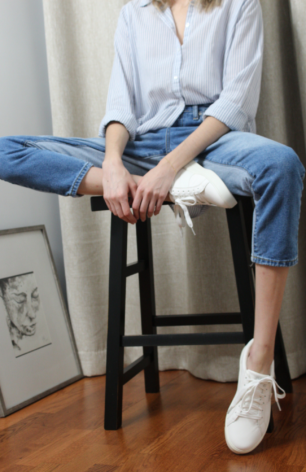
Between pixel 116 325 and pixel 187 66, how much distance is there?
0.65m

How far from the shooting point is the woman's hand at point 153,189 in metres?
0.94

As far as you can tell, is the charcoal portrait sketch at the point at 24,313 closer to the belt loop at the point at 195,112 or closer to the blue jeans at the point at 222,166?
the blue jeans at the point at 222,166

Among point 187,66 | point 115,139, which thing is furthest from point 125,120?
point 187,66

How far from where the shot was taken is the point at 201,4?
114 centimetres

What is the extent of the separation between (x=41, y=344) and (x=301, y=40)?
114cm

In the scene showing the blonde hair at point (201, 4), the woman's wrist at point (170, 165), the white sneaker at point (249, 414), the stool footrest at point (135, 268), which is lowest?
the white sneaker at point (249, 414)

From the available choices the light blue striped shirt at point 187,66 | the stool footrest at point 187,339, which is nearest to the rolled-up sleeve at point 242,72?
the light blue striped shirt at point 187,66

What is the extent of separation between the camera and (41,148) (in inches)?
40.1

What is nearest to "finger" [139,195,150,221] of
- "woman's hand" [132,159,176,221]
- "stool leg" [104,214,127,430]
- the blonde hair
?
"woman's hand" [132,159,176,221]

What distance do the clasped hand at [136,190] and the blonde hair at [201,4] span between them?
0.45m

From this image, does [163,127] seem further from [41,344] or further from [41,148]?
[41,344]

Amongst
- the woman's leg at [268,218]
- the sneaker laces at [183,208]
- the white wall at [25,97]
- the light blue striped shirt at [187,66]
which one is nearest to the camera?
the woman's leg at [268,218]

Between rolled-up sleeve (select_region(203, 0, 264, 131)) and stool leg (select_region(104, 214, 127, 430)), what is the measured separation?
34 cm

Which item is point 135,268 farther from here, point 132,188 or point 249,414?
point 249,414
